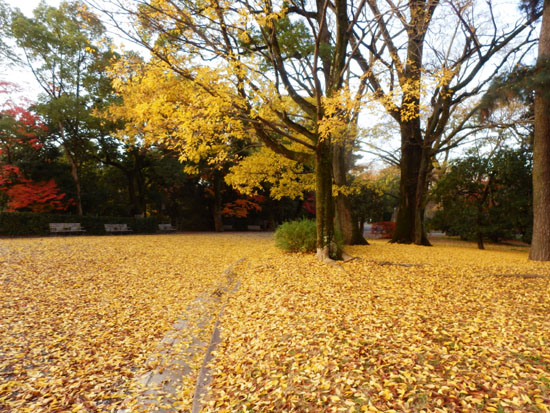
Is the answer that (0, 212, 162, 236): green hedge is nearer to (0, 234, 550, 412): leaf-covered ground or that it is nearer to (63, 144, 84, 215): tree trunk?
(63, 144, 84, 215): tree trunk

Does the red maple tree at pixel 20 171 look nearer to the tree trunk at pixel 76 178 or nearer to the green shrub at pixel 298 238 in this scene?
the tree trunk at pixel 76 178

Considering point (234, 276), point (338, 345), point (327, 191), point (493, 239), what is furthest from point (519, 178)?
point (338, 345)

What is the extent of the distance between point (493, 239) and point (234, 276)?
13.5 meters

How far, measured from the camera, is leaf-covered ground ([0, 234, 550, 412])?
210cm

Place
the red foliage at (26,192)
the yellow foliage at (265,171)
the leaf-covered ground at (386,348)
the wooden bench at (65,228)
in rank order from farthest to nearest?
the red foliage at (26,192) < the wooden bench at (65,228) < the yellow foliage at (265,171) < the leaf-covered ground at (386,348)

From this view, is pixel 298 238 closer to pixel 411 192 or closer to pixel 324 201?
pixel 324 201

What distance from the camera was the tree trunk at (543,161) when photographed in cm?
720

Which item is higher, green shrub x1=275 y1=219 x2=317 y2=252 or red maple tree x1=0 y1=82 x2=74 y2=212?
red maple tree x1=0 y1=82 x2=74 y2=212

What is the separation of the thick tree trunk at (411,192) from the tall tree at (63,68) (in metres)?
13.7

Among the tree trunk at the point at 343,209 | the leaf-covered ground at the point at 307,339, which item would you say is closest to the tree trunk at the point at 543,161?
the leaf-covered ground at the point at 307,339

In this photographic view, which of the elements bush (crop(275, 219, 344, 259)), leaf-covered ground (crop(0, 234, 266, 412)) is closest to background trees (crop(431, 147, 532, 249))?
bush (crop(275, 219, 344, 259))

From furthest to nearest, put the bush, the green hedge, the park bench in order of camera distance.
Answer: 1. the park bench
2. the green hedge
3. the bush

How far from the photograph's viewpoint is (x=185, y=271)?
6.68 meters

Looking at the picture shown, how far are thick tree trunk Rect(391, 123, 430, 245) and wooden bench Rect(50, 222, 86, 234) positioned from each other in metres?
13.9
